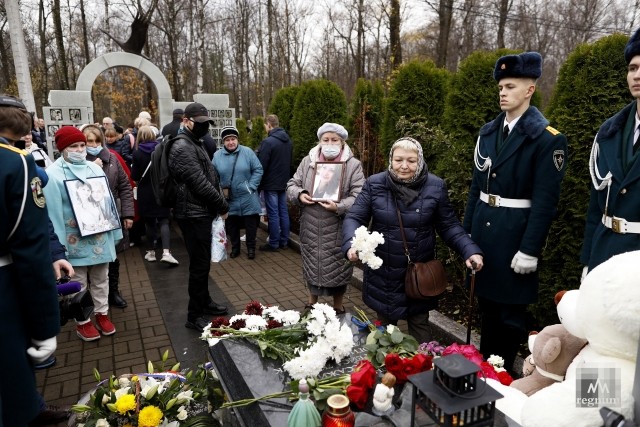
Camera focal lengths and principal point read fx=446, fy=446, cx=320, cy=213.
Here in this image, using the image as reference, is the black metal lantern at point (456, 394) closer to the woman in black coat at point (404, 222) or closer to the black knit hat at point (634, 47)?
the woman in black coat at point (404, 222)

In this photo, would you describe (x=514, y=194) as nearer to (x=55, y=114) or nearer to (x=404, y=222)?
(x=404, y=222)

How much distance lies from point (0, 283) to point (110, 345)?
2370mm

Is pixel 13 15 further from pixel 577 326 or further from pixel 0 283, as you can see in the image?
pixel 577 326

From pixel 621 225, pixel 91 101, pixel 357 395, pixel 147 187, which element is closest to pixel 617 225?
pixel 621 225

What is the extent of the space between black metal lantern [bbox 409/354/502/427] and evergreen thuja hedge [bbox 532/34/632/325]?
2585 mm

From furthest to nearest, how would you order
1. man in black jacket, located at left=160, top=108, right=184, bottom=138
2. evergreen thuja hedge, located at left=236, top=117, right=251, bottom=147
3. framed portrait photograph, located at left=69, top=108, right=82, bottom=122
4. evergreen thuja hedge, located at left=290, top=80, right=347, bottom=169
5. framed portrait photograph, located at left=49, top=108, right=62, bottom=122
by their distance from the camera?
1. evergreen thuja hedge, located at left=236, top=117, right=251, bottom=147
2. framed portrait photograph, located at left=69, top=108, right=82, bottom=122
3. framed portrait photograph, located at left=49, top=108, right=62, bottom=122
4. evergreen thuja hedge, located at left=290, top=80, right=347, bottom=169
5. man in black jacket, located at left=160, top=108, right=184, bottom=138

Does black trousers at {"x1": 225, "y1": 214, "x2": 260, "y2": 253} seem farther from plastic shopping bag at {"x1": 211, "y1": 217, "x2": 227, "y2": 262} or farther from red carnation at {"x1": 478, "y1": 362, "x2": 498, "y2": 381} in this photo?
red carnation at {"x1": 478, "y1": 362, "x2": 498, "y2": 381}

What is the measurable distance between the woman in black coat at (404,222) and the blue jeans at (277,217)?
13.3ft

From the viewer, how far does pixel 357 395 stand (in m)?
1.79

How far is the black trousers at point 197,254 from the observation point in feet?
13.7

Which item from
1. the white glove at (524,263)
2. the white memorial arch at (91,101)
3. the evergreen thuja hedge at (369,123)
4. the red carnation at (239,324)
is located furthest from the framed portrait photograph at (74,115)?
the white glove at (524,263)

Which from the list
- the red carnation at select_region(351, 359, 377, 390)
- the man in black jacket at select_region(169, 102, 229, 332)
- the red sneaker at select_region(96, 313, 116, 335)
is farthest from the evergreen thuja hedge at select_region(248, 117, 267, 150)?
the red carnation at select_region(351, 359, 377, 390)

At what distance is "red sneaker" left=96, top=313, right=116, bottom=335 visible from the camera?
14.0ft

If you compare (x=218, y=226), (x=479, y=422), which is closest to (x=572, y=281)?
(x=479, y=422)
